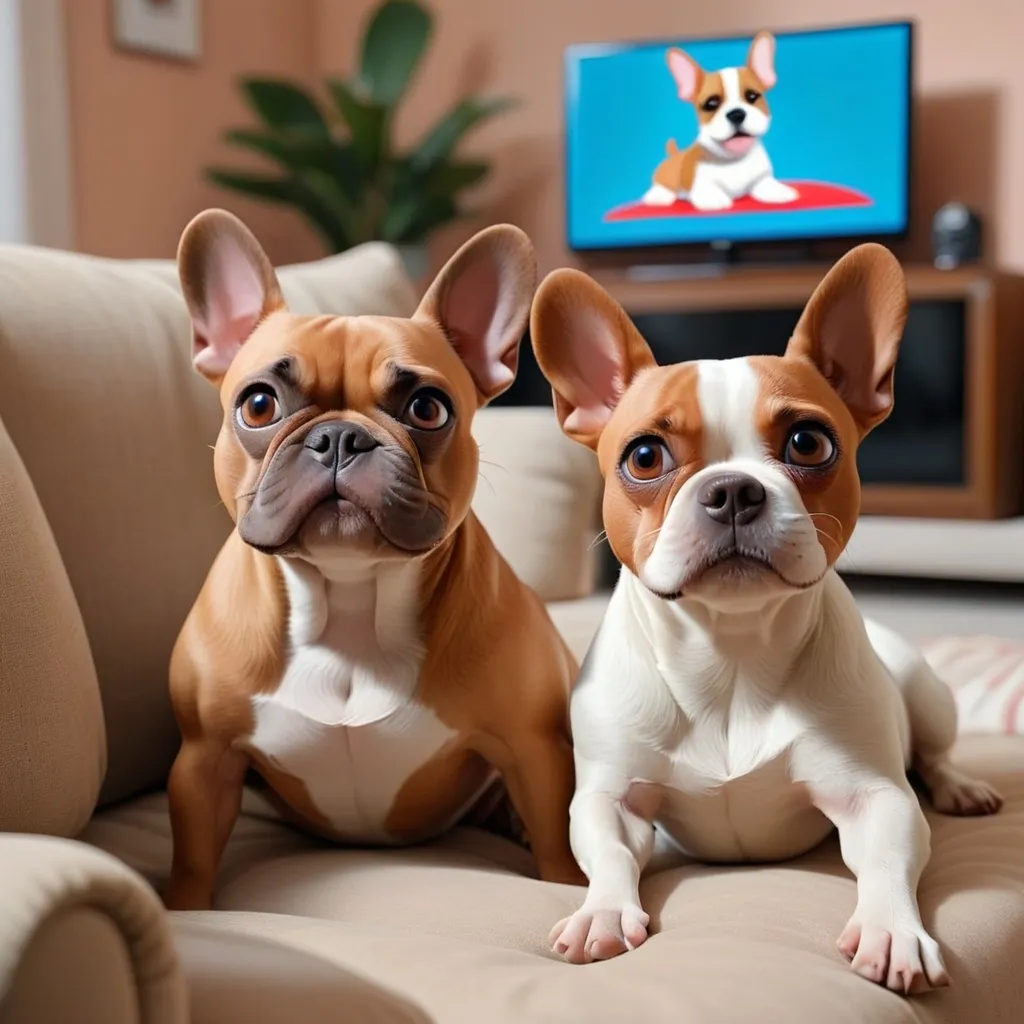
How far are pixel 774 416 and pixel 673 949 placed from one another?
1.24 feet

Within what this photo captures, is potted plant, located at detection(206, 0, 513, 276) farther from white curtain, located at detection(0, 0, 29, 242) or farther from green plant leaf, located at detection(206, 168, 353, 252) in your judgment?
white curtain, located at detection(0, 0, 29, 242)

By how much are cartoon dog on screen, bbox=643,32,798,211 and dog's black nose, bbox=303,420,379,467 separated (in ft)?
9.73

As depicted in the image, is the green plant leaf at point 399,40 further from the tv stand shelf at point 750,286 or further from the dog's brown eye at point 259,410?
the dog's brown eye at point 259,410

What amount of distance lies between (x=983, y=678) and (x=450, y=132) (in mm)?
2860

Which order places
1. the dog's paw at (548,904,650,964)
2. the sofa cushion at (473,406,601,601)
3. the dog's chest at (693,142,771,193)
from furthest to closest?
the dog's chest at (693,142,771,193) → the sofa cushion at (473,406,601,601) → the dog's paw at (548,904,650,964)

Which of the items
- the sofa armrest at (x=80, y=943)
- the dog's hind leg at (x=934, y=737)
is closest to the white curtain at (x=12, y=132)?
the dog's hind leg at (x=934, y=737)

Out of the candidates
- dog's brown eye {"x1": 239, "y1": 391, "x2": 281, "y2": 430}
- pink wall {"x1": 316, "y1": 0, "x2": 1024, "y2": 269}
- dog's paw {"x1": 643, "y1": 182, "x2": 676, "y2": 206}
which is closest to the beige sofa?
dog's brown eye {"x1": 239, "y1": 391, "x2": 281, "y2": 430}

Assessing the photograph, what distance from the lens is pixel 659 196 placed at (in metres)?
4.02

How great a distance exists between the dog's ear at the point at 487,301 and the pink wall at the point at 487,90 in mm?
2992

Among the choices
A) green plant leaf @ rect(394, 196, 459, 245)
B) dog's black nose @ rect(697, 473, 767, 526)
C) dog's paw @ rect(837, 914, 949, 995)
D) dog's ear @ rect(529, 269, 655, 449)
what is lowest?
dog's paw @ rect(837, 914, 949, 995)

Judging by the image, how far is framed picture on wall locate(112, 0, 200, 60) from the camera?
390cm

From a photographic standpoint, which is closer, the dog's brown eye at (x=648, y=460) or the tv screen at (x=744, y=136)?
the dog's brown eye at (x=648, y=460)

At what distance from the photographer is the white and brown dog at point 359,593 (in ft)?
3.36

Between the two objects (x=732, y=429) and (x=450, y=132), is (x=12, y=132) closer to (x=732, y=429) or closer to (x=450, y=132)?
(x=450, y=132)
